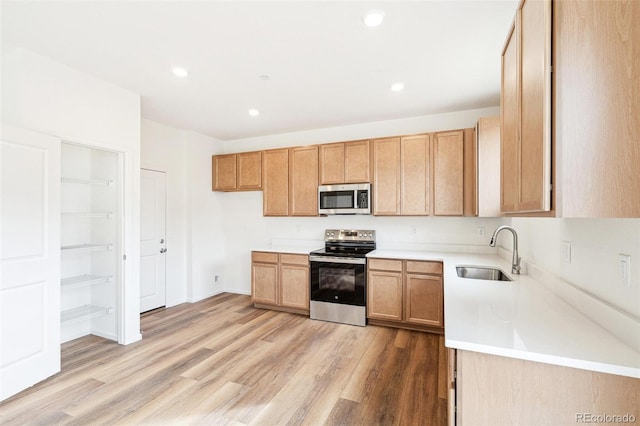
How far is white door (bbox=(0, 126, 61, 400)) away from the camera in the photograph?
2.16 meters

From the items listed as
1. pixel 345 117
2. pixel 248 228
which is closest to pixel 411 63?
pixel 345 117

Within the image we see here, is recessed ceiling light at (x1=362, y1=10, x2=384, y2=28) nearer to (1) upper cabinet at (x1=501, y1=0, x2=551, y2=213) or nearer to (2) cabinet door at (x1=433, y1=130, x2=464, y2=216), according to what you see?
(1) upper cabinet at (x1=501, y1=0, x2=551, y2=213)

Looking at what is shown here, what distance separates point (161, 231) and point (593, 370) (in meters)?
4.65

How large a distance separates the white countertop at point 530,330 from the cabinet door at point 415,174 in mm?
1703

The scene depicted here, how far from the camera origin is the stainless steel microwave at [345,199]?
152 inches

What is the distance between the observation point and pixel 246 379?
2443 mm

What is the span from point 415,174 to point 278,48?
2190 mm

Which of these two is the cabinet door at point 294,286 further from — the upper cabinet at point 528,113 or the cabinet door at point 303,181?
the upper cabinet at point 528,113

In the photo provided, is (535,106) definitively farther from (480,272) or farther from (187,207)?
(187,207)

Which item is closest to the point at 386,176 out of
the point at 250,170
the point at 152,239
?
the point at 250,170

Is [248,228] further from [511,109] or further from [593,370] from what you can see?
[593,370]

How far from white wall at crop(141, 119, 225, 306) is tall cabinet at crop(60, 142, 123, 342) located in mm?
810

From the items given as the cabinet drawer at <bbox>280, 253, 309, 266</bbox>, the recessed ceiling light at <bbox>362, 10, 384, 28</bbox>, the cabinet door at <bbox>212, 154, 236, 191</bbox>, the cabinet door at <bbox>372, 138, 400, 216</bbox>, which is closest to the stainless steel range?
the cabinet drawer at <bbox>280, 253, 309, 266</bbox>

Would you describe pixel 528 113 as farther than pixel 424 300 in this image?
No
